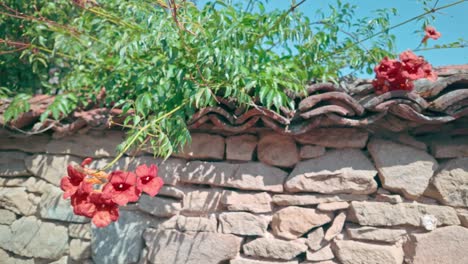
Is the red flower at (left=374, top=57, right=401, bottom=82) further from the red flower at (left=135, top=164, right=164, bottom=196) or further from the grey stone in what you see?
the grey stone

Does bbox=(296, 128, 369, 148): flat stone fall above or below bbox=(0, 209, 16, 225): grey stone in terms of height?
above

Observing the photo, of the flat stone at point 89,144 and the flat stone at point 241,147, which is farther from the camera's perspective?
the flat stone at point 89,144

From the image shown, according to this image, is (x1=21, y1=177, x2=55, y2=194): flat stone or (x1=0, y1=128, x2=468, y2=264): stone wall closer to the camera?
(x1=0, y1=128, x2=468, y2=264): stone wall

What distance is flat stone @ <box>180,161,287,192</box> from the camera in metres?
1.92

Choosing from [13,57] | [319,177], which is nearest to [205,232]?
[319,177]

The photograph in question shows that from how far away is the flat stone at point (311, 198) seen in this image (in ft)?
6.00

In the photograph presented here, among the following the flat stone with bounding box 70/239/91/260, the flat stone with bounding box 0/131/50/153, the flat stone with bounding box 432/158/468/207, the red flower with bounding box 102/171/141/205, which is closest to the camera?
the red flower with bounding box 102/171/141/205

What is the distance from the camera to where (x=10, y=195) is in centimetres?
242

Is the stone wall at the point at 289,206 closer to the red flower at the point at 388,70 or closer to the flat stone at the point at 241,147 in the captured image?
the flat stone at the point at 241,147

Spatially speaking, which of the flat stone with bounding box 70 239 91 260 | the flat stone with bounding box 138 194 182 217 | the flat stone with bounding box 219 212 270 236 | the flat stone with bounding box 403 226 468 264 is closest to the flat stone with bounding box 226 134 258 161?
the flat stone with bounding box 219 212 270 236

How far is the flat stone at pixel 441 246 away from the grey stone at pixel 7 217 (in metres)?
2.64

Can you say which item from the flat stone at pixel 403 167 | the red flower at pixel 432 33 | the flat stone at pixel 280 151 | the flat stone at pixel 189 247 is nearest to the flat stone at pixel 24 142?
the flat stone at pixel 189 247

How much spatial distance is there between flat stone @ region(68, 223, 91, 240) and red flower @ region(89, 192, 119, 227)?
851 mm

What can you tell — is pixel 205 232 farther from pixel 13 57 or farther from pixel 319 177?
pixel 13 57
